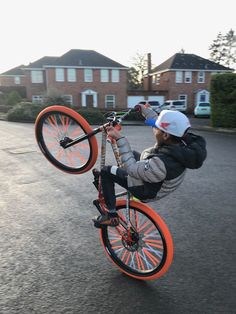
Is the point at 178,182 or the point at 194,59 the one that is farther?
the point at 194,59

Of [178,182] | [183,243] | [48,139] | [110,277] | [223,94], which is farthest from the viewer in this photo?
[223,94]

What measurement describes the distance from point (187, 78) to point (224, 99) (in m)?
29.8

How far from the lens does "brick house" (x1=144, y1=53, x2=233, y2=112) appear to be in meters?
44.1

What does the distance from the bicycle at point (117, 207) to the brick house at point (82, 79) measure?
124ft

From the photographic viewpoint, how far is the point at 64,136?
3.34 metres

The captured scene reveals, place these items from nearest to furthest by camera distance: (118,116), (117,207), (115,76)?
(118,116) → (117,207) → (115,76)

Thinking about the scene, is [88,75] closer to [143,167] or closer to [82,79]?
[82,79]

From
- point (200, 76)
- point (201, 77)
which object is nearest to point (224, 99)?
point (200, 76)

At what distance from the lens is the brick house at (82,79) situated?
4069 cm

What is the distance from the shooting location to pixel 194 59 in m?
46.2

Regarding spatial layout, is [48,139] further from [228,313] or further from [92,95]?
[92,95]

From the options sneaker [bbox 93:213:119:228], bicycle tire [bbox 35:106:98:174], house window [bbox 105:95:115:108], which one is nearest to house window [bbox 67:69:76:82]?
house window [bbox 105:95:115:108]

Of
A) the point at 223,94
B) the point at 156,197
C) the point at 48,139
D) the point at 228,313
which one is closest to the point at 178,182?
the point at 156,197

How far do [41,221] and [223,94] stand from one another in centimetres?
1418
